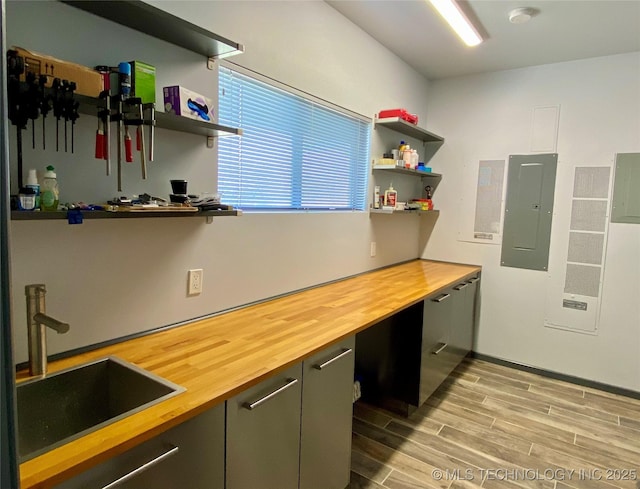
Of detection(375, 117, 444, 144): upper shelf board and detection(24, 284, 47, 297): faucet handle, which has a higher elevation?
detection(375, 117, 444, 144): upper shelf board

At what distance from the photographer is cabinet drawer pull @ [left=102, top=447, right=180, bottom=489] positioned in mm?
963

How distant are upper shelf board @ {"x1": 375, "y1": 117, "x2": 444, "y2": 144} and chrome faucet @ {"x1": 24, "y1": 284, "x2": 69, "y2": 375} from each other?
2.59 metres

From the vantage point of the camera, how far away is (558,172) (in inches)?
135

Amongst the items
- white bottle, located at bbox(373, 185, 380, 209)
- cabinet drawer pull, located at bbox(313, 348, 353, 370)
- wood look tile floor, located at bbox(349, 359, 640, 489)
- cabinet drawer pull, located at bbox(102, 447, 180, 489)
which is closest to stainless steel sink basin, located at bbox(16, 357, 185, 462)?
cabinet drawer pull, located at bbox(102, 447, 180, 489)

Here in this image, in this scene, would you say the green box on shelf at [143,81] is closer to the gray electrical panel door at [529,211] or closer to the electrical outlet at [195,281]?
the electrical outlet at [195,281]

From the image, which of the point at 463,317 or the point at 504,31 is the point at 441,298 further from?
the point at 504,31

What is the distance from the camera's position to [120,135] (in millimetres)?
1385

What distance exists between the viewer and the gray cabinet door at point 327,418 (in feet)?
5.36

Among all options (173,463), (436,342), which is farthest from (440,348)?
(173,463)

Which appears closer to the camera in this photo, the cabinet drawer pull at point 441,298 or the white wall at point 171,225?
the white wall at point 171,225

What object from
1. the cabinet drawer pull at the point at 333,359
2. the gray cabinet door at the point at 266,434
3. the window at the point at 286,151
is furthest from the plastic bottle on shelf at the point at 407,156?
the gray cabinet door at the point at 266,434

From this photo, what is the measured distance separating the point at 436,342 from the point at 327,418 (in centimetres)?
139

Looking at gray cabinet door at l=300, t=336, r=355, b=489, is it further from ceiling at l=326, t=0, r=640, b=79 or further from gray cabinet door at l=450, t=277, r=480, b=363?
ceiling at l=326, t=0, r=640, b=79

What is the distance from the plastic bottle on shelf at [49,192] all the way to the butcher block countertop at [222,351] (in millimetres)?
558
